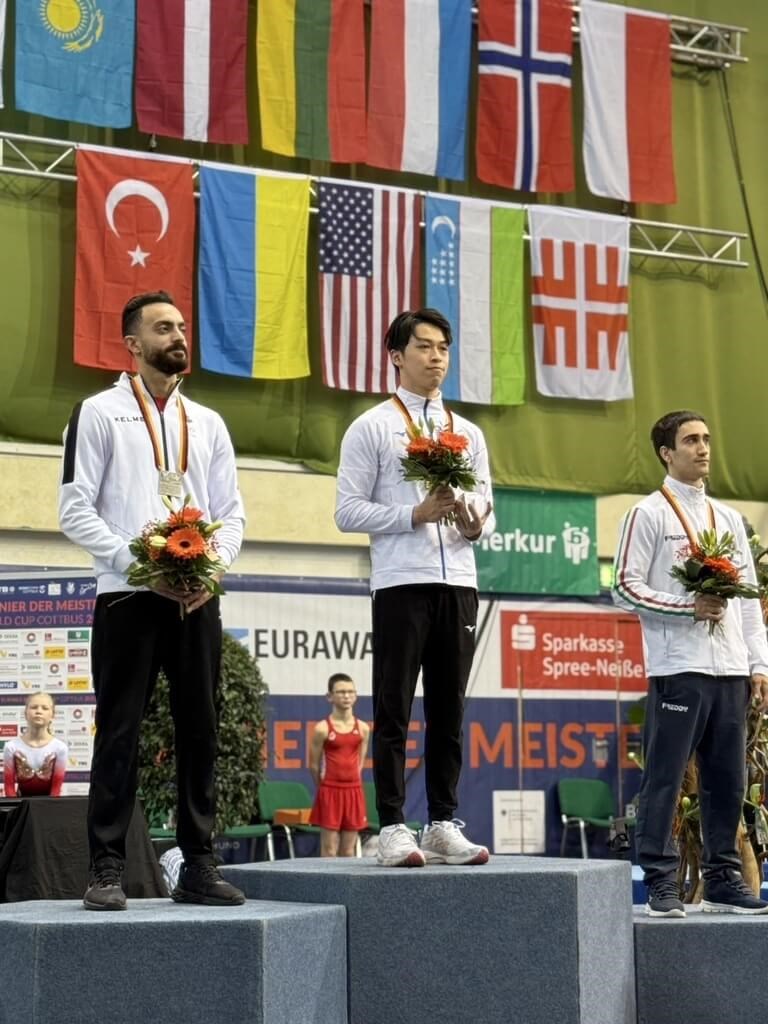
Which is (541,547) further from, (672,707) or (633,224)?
(672,707)

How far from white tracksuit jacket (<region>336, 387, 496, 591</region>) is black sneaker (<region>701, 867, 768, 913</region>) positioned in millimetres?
1468

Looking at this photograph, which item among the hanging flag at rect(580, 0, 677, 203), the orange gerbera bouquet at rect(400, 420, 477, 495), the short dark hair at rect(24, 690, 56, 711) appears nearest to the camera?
the orange gerbera bouquet at rect(400, 420, 477, 495)

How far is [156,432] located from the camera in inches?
187

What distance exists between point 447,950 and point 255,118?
35.1ft

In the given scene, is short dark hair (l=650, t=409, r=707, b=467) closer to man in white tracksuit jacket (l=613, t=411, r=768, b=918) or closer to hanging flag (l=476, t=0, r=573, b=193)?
man in white tracksuit jacket (l=613, t=411, r=768, b=918)

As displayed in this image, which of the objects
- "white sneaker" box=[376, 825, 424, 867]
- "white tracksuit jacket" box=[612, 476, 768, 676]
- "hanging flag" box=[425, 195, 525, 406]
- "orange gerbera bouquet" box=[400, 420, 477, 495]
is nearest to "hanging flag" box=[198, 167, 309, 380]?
"hanging flag" box=[425, 195, 525, 406]

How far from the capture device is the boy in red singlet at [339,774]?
1198cm

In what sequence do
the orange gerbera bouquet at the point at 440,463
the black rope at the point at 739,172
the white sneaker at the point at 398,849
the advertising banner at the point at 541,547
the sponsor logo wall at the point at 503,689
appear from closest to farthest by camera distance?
the white sneaker at the point at 398,849
the orange gerbera bouquet at the point at 440,463
the sponsor logo wall at the point at 503,689
the advertising banner at the point at 541,547
the black rope at the point at 739,172

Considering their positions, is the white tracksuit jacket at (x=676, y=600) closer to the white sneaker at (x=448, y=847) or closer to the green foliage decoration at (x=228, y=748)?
the white sneaker at (x=448, y=847)

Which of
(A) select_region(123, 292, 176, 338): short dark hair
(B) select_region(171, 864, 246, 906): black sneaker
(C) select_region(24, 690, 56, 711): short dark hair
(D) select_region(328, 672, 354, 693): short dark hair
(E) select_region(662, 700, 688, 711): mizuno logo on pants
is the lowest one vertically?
(B) select_region(171, 864, 246, 906): black sneaker


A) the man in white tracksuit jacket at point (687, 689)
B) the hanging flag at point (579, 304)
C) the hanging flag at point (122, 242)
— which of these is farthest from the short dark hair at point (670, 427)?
the hanging flag at point (579, 304)

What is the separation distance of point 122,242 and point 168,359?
8508mm

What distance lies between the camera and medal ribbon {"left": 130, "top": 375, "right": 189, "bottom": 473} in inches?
186

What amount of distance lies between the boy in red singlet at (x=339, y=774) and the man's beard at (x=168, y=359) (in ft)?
25.0
